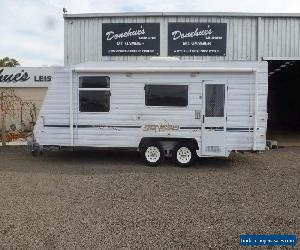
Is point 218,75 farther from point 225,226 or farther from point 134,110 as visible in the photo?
point 225,226

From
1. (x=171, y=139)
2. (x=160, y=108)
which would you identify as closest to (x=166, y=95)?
(x=160, y=108)

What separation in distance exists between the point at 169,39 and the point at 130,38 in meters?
1.57

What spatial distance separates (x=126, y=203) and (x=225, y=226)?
6.58 feet

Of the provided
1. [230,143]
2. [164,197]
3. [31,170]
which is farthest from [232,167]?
[31,170]

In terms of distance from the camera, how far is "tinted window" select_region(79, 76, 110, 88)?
11023mm

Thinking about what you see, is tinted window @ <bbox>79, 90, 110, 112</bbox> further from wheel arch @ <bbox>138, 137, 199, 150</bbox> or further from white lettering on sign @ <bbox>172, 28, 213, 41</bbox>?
white lettering on sign @ <bbox>172, 28, 213, 41</bbox>

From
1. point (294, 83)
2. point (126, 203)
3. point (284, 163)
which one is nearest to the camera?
point (126, 203)

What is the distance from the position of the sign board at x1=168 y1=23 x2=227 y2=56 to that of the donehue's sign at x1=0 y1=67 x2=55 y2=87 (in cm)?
932

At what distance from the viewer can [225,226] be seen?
6.00 metres

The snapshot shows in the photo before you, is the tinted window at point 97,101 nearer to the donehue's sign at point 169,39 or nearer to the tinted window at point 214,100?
the tinted window at point 214,100

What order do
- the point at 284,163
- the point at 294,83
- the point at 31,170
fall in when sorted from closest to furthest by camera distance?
the point at 31,170, the point at 284,163, the point at 294,83

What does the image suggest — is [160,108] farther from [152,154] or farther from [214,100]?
[214,100]

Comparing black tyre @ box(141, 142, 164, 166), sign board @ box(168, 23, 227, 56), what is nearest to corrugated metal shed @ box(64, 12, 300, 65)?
sign board @ box(168, 23, 227, 56)

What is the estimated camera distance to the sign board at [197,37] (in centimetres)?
1603
